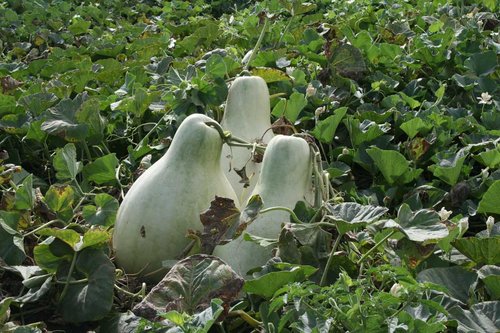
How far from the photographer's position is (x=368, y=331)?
1.34 m

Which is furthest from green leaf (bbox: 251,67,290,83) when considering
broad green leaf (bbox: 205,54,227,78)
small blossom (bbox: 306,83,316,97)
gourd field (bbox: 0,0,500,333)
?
broad green leaf (bbox: 205,54,227,78)

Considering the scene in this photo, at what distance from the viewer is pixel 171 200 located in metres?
1.94

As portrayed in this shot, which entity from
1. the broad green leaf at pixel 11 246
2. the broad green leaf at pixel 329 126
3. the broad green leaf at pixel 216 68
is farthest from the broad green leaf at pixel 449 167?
the broad green leaf at pixel 11 246

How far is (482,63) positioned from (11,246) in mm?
1928

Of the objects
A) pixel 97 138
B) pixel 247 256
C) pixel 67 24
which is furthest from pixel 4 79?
pixel 67 24

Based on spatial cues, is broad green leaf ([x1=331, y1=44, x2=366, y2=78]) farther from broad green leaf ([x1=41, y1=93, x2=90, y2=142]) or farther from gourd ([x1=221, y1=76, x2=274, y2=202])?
broad green leaf ([x1=41, y1=93, x2=90, y2=142])

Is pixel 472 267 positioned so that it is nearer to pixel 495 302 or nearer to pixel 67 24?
pixel 495 302

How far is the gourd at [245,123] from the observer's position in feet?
7.07

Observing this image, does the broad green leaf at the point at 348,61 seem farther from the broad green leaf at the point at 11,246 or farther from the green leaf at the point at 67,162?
the broad green leaf at the point at 11,246

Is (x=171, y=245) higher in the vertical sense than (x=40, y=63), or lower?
higher

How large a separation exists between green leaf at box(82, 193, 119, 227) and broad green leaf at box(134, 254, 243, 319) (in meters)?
0.50

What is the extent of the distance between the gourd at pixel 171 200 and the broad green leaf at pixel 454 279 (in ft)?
1.86

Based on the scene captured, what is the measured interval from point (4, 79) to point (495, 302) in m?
2.33

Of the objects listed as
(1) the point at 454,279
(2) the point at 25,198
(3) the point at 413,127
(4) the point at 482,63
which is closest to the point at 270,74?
(3) the point at 413,127
